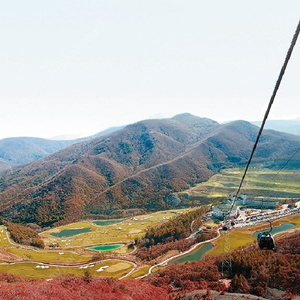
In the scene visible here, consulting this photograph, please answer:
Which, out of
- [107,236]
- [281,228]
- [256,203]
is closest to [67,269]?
[107,236]

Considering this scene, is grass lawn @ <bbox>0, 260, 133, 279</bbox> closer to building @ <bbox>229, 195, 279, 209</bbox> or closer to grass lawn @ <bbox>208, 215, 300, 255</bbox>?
→ grass lawn @ <bbox>208, 215, 300, 255</bbox>

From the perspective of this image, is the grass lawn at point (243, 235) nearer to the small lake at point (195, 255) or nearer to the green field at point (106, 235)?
the small lake at point (195, 255)

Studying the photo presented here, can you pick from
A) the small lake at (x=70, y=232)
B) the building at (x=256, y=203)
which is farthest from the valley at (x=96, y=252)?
the building at (x=256, y=203)

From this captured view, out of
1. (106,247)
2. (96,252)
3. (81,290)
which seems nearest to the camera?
(81,290)

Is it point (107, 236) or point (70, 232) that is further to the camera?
point (70, 232)

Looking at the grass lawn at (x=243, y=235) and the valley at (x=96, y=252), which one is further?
the grass lawn at (x=243, y=235)

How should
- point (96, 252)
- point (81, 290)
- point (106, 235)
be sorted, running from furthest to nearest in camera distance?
1. point (106, 235)
2. point (96, 252)
3. point (81, 290)

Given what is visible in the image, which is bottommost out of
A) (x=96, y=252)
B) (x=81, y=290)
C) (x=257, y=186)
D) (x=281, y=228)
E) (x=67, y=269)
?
(x=257, y=186)

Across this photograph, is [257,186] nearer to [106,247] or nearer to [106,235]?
[106,235]

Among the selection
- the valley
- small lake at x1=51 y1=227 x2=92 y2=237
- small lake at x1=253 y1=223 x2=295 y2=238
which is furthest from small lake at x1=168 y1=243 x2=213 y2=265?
small lake at x1=51 y1=227 x2=92 y2=237

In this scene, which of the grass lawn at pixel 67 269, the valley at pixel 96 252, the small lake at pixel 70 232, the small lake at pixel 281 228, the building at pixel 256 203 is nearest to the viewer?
the grass lawn at pixel 67 269
